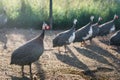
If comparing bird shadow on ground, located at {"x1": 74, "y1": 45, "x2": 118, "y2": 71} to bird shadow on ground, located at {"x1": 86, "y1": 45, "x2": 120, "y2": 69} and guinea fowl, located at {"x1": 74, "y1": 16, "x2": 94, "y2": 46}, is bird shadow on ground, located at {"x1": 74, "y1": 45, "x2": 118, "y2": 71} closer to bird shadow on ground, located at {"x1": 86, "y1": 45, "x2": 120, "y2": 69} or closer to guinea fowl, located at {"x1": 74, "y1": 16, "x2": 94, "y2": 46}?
bird shadow on ground, located at {"x1": 86, "y1": 45, "x2": 120, "y2": 69}

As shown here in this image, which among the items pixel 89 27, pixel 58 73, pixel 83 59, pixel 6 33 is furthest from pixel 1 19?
pixel 58 73

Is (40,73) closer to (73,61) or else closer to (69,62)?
(69,62)

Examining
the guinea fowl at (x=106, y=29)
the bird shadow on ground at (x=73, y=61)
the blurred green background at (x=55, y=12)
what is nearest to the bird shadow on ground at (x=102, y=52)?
the bird shadow on ground at (x=73, y=61)

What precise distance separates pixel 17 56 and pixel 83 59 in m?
2.29

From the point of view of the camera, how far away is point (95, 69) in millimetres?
8414

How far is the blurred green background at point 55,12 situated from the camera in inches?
485

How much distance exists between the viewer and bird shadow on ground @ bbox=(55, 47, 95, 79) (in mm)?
8255

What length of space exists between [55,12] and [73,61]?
13.0 ft

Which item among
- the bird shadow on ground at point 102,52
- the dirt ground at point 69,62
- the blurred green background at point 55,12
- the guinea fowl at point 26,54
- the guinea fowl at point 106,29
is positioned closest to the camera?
the guinea fowl at point 26,54

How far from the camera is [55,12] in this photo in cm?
1272

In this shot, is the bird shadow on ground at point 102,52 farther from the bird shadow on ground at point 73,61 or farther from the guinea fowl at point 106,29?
the guinea fowl at point 106,29

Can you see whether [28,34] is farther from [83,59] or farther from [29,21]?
[83,59]

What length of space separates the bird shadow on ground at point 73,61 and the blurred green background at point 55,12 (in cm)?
267

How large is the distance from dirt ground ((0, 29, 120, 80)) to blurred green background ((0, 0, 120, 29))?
98 centimetres
